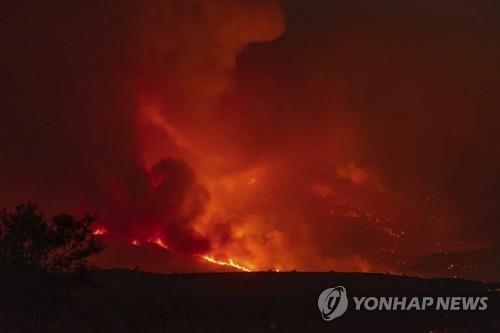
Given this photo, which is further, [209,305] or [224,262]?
[224,262]

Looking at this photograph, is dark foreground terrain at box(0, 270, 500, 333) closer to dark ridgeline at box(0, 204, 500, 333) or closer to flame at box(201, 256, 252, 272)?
dark ridgeline at box(0, 204, 500, 333)

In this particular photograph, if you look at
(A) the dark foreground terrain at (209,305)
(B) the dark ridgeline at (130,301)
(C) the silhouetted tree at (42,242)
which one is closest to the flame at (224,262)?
(A) the dark foreground terrain at (209,305)

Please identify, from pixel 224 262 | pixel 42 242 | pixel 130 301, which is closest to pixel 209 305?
pixel 130 301

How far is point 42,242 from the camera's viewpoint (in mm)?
22547

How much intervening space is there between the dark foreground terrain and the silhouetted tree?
1.02 meters

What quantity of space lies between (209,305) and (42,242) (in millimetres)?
6584

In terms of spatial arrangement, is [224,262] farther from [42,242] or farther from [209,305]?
[42,242]

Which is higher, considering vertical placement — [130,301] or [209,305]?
[209,305]

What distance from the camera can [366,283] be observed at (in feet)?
106

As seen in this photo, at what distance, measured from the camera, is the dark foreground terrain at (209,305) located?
62.6 ft

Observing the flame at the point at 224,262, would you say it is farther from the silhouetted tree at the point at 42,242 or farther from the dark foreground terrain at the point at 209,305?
the silhouetted tree at the point at 42,242

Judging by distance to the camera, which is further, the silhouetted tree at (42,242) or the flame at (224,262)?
the flame at (224,262)

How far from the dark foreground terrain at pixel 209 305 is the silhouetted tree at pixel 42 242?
102 cm

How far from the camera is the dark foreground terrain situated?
62.6 ft
